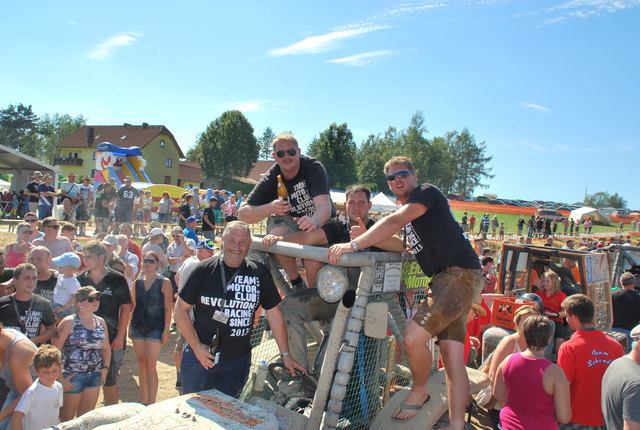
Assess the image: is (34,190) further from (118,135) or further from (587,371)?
(118,135)

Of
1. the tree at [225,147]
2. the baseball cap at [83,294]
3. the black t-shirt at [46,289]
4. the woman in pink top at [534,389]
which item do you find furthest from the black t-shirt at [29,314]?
the tree at [225,147]

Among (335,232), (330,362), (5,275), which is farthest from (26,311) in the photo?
(330,362)

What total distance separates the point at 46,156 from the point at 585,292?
3738 inches

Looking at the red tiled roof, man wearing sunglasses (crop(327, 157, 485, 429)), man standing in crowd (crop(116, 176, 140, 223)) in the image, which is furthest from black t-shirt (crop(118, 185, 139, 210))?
the red tiled roof

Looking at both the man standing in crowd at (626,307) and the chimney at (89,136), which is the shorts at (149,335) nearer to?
the man standing in crowd at (626,307)

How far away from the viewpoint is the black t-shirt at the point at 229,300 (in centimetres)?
309

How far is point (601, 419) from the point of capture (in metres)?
3.82

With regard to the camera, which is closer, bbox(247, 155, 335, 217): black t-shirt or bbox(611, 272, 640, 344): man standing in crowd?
bbox(247, 155, 335, 217): black t-shirt

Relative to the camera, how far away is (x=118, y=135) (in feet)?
182

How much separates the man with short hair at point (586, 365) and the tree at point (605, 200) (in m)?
117

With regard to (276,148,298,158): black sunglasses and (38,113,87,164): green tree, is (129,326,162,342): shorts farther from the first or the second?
(38,113,87,164): green tree

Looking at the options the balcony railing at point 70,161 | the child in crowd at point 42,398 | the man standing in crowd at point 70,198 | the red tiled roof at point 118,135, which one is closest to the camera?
the child in crowd at point 42,398

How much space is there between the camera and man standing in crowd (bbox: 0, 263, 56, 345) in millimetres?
4266

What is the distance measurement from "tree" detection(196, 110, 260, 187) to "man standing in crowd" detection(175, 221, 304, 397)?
180 ft
